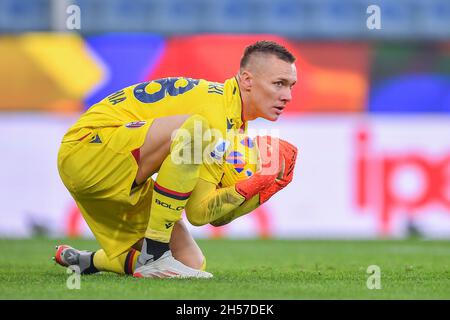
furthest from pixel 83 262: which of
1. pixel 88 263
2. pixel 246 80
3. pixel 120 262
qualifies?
pixel 246 80

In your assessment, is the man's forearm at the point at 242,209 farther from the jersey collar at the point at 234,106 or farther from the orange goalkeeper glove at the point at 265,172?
the jersey collar at the point at 234,106

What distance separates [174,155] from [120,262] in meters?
0.90

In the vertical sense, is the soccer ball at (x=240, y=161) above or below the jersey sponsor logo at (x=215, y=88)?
below

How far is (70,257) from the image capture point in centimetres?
569

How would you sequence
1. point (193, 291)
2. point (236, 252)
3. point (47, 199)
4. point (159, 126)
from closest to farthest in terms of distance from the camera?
point (193, 291)
point (159, 126)
point (236, 252)
point (47, 199)

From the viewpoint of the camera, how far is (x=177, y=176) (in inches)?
193

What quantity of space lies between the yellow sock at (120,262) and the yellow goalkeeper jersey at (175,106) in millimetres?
701

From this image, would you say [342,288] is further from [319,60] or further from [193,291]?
[319,60]

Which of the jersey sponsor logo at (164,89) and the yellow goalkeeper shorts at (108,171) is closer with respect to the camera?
the yellow goalkeeper shorts at (108,171)

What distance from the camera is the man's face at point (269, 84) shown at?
5.20 m

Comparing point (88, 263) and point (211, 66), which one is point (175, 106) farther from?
point (211, 66)

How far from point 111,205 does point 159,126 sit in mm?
647

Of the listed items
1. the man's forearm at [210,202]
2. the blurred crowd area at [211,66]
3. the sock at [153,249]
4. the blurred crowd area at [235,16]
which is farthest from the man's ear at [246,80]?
the blurred crowd area at [235,16]
